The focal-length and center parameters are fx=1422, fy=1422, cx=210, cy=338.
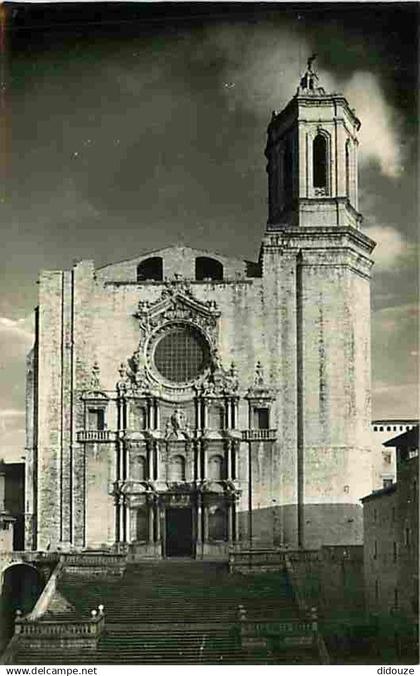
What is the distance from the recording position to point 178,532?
36.4 m

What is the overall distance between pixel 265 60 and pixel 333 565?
11874 mm

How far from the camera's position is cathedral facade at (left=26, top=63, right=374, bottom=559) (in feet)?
117

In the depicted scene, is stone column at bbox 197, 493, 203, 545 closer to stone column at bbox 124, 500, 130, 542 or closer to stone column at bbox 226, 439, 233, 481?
stone column at bbox 226, 439, 233, 481

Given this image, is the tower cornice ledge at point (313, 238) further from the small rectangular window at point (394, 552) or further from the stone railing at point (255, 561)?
the small rectangular window at point (394, 552)

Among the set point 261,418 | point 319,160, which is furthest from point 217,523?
point 319,160

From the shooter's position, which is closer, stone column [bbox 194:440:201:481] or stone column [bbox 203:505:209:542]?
stone column [bbox 203:505:209:542]

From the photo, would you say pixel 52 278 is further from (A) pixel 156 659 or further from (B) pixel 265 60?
(A) pixel 156 659

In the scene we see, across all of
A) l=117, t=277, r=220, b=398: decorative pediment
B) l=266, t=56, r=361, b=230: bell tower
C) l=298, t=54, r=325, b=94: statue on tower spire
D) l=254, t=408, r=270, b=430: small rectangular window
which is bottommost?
l=254, t=408, r=270, b=430: small rectangular window

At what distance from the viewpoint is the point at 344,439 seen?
35344 millimetres

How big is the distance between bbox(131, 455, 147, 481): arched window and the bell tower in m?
6.81

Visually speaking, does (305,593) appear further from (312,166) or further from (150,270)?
(312,166)

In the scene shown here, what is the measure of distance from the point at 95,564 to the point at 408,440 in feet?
26.0

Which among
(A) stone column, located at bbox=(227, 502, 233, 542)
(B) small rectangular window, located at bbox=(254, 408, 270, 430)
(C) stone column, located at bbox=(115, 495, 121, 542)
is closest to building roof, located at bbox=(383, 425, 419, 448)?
(B) small rectangular window, located at bbox=(254, 408, 270, 430)

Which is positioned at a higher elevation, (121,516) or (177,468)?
(177,468)
